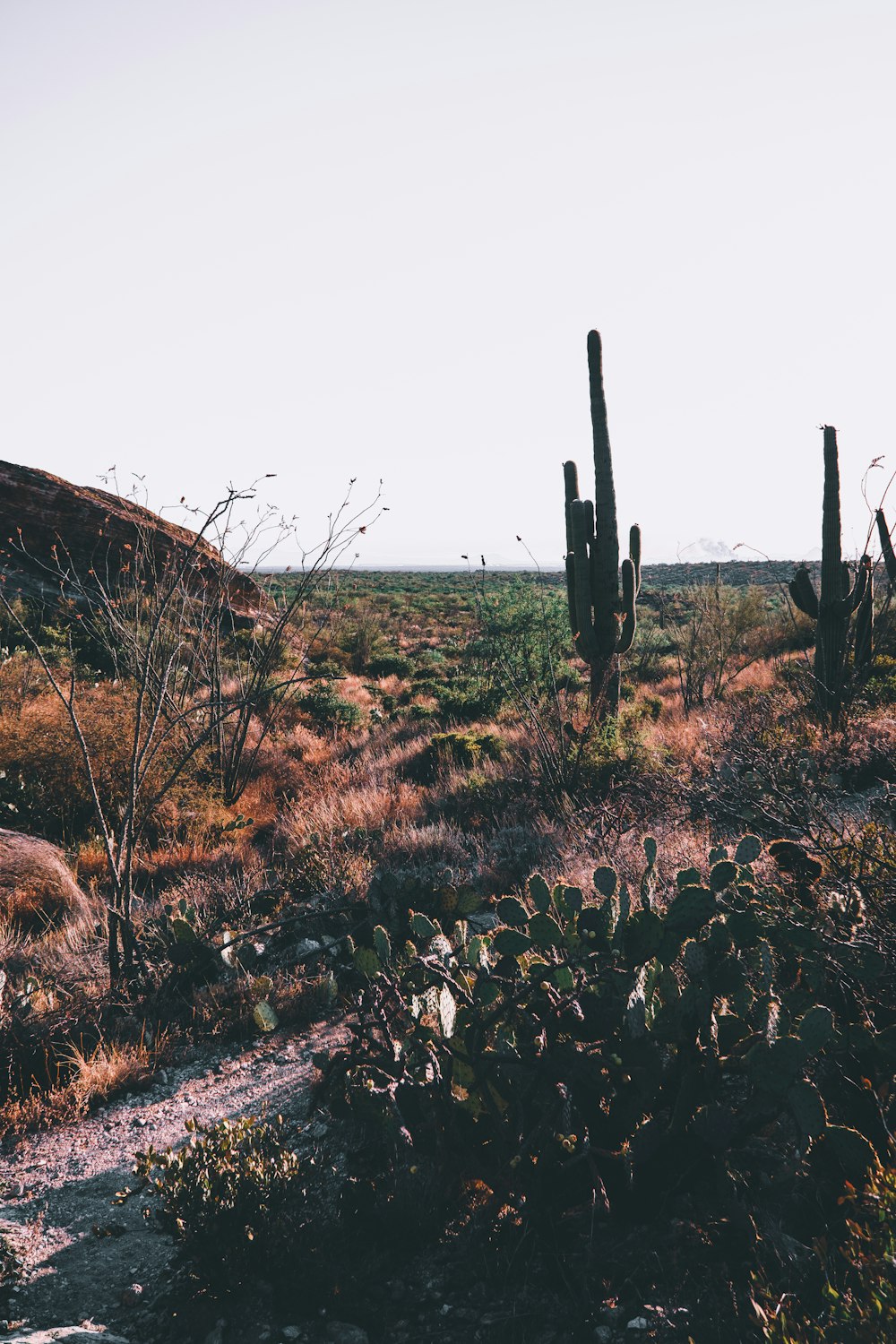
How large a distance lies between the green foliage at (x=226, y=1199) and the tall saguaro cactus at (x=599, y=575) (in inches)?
260

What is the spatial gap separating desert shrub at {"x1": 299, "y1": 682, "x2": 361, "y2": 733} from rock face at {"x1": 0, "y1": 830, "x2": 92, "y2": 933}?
5.29m

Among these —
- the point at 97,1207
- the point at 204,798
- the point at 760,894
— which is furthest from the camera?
the point at 204,798

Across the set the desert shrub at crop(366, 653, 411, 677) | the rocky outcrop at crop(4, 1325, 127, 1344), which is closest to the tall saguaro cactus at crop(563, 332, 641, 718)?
the rocky outcrop at crop(4, 1325, 127, 1344)

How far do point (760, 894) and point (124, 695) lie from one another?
22.4 feet

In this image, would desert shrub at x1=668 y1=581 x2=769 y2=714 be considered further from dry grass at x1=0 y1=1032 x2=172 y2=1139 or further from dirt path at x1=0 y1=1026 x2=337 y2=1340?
dry grass at x1=0 y1=1032 x2=172 y2=1139

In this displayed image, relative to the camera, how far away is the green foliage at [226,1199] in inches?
91.4

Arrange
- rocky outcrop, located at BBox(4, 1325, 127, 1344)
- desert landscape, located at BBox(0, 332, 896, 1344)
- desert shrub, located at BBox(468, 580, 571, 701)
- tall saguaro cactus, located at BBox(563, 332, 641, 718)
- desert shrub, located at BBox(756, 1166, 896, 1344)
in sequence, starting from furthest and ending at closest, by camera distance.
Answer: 1. desert shrub, located at BBox(468, 580, 571, 701)
2. tall saguaro cactus, located at BBox(563, 332, 641, 718)
3. desert landscape, located at BBox(0, 332, 896, 1344)
4. rocky outcrop, located at BBox(4, 1325, 127, 1344)
5. desert shrub, located at BBox(756, 1166, 896, 1344)

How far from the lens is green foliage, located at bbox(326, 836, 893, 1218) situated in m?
Answer: 2.27

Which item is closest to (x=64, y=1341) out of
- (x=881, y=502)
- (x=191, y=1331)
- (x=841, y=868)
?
(x=191, y=1331)

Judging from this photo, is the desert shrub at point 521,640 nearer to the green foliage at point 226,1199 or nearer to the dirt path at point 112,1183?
the dirt path at point 112,1183

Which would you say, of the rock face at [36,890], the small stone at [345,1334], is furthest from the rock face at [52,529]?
the small stone at [345,1334]

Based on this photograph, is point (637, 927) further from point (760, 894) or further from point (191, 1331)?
point (191, 1331)

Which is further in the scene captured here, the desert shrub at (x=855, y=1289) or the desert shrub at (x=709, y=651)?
the desert shrub at (x=709, y=651)

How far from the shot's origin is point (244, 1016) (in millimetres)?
4109
